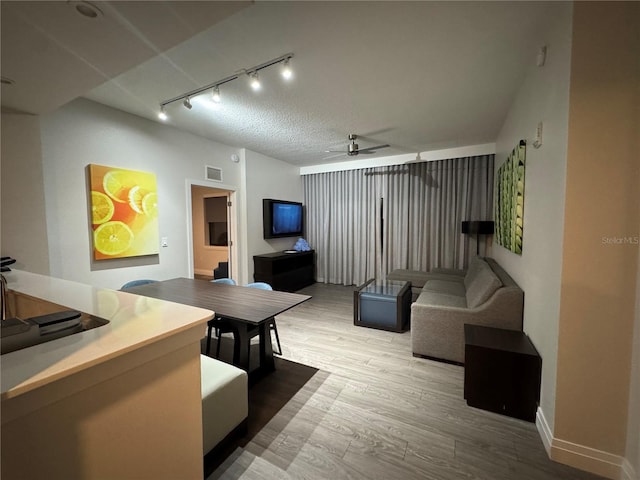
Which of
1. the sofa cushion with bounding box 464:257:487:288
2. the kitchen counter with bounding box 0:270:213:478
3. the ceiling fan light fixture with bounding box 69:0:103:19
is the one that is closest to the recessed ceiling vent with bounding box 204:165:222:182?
the ceiling fan light fixture with bounding box 69:0:103:19

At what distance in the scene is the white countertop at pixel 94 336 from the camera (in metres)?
0.61

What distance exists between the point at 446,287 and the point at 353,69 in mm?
2965

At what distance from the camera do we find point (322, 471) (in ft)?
4.81

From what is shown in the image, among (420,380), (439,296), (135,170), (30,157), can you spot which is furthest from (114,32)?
(439,296)

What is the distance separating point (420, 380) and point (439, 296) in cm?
114

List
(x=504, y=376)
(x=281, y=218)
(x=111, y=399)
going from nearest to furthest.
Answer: (x=111, y=399)
(x=504, y=376)
(x=281, y=218)

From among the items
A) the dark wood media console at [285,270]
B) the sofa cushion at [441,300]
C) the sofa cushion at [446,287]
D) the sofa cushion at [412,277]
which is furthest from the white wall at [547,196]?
the dark wood media console at [285,270]

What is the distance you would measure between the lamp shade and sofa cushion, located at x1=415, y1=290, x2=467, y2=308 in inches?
61.8

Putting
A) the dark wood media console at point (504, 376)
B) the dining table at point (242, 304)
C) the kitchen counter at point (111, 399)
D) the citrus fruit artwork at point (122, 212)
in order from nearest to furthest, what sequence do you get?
the kitchen counter at point (111, 399)
the dark wood media console at point (504, 376)
the dining table at point (242, 304)
the citrus fruit artwork at point (122, 212)

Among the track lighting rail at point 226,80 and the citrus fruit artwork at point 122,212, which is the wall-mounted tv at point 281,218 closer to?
the citrus fruit artwork at point 122,212

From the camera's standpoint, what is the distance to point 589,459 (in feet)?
4.75

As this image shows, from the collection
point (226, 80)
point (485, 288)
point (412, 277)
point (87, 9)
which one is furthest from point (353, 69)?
point (412, 277)

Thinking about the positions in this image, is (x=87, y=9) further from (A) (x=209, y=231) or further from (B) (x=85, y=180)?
(A) (x=209, y=231)

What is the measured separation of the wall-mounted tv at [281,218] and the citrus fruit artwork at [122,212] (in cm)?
207
